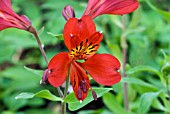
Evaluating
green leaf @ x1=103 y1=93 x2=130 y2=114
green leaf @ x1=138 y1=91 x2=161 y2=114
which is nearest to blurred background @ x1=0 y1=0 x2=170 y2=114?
green leaf @ x1=103 y1=93 x2=130 y2=114

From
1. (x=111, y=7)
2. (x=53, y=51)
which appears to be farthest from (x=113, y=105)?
(x=53, y=51)

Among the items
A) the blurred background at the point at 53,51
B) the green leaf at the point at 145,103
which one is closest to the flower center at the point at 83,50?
the green leaf at the point at 145,103

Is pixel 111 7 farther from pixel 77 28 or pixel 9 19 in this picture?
pixel 9 19

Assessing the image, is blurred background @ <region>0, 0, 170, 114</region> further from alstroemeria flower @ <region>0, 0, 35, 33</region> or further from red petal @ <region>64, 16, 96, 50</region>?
red petal @ <region>64, 16, 96, 50</region>

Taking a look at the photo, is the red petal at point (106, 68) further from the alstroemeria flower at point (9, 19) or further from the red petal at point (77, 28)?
the alstroemeria flower at point (9, 19)

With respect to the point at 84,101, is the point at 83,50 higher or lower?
higher

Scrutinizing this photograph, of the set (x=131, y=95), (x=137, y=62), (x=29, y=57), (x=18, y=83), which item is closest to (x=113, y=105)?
(x=131, y=95)
